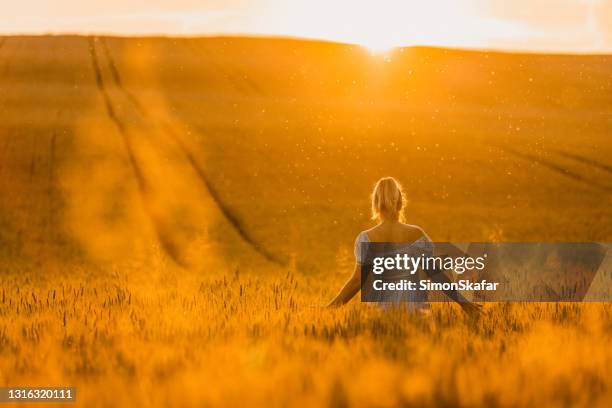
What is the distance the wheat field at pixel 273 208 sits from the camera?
7.08 feet

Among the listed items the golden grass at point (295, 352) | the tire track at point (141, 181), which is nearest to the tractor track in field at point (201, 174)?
the tire track at point (141, 181)

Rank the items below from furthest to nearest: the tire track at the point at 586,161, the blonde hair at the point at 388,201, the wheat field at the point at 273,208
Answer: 1. the tire track at the point at 586,161
2. the blonde hair at the point at 388,201
3. the wheat field at the point at 273,208

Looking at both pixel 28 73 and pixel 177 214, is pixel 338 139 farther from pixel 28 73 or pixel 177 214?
pixel 28 73

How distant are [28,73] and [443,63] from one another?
20.6m

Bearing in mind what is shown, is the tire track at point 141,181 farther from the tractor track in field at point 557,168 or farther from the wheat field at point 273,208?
the tractor track in field at point 557,168

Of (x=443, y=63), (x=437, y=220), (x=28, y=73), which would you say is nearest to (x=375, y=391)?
(x=437, y=220)

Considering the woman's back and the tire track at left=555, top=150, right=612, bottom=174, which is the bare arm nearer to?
A: the woman's back

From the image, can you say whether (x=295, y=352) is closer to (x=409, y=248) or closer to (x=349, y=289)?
(x=349, y=289)

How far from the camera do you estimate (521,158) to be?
24688mm

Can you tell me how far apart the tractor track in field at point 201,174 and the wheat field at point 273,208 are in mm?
94

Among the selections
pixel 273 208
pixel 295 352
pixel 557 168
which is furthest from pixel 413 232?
pixel 557 168

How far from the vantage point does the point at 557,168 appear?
77.9 feet

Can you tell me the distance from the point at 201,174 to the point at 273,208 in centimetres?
341

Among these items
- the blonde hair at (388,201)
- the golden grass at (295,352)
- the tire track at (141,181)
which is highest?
the tire track at (141,181)
